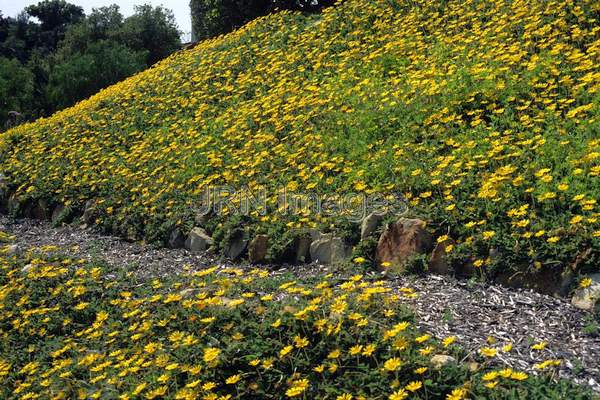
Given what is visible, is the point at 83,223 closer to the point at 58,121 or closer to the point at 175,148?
the point at 175,148

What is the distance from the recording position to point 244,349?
3938 mm

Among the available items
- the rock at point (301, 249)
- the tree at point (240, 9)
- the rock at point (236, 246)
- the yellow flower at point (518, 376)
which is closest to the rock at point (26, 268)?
the rock at point (236, 246)

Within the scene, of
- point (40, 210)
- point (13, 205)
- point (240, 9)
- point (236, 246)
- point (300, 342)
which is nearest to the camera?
point (300, 342)

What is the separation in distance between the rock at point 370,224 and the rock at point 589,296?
1648mm

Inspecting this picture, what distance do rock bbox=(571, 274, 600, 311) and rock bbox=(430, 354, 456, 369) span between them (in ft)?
3.69

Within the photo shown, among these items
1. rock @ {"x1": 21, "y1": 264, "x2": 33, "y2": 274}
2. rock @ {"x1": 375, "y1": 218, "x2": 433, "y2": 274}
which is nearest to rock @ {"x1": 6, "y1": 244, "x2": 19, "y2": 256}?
rock @ {"x1": 21, "y1": 264, "x2": 33, "y2": 274}

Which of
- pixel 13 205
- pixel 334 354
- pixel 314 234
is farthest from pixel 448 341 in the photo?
pixel 13 205

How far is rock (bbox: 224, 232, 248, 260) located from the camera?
6.25 metres

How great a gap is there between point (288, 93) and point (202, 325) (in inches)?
194

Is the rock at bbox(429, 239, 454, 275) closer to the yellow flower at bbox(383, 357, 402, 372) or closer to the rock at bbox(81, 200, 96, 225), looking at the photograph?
the yellow flower at bbox(383, 357, 402, 372)

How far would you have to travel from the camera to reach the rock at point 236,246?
6.25 metres

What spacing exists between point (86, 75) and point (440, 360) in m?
18.9

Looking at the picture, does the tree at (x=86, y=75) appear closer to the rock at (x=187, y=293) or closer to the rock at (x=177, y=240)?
the rock at (x=177, y=240)

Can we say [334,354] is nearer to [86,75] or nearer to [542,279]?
[542,279]
